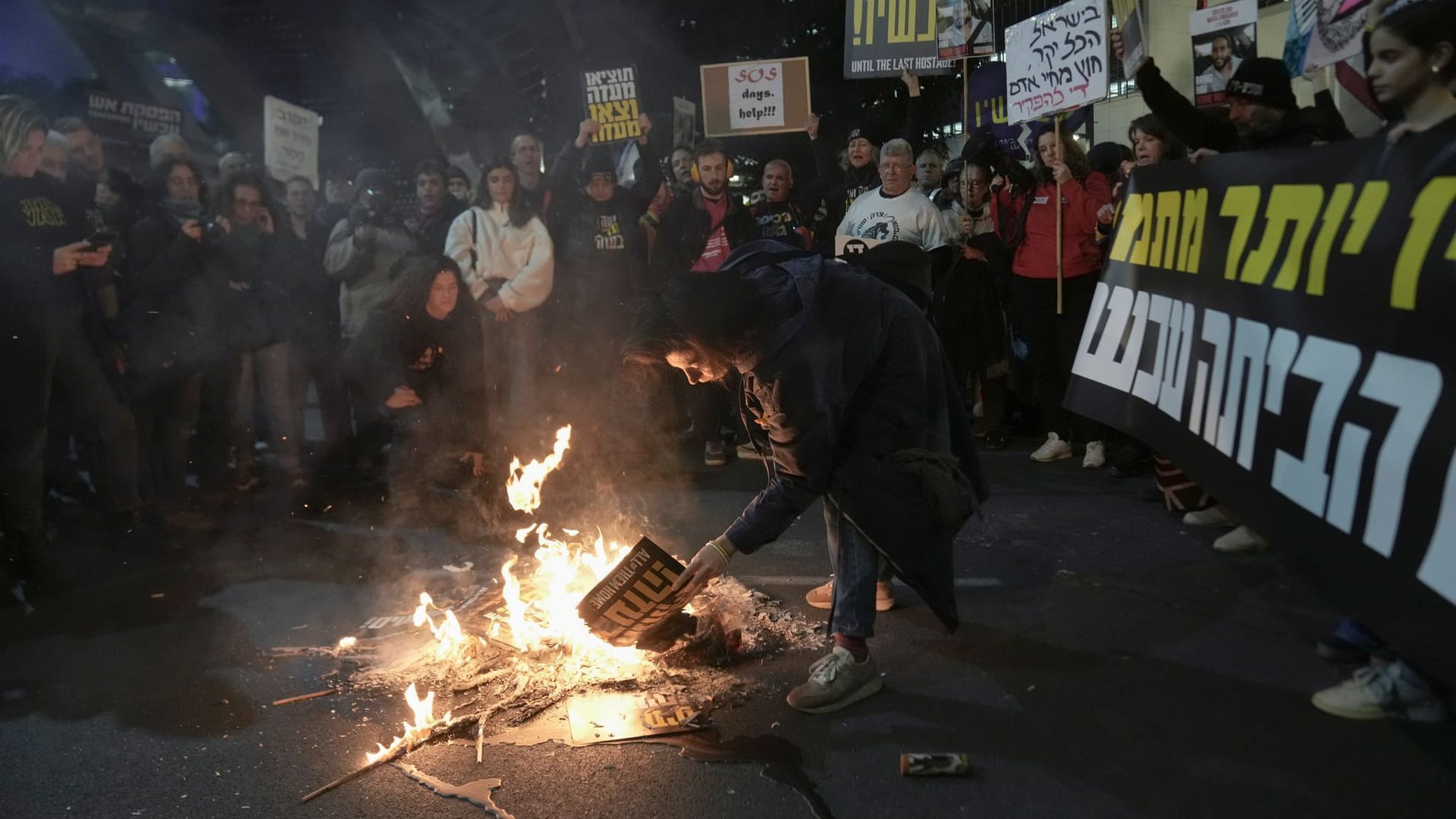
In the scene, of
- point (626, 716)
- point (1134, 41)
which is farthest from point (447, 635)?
point (1134, 41)

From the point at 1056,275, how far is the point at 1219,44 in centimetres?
222

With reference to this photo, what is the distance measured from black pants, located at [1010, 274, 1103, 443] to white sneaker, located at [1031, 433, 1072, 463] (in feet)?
0.31

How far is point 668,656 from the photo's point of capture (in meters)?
3.95

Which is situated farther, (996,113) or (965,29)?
(996,113)

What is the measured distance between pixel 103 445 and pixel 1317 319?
6031 mm

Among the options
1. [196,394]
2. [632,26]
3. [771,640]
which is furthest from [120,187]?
[632,26]

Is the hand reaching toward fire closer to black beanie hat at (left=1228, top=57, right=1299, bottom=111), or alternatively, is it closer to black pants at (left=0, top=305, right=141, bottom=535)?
Answer: black beanie hat at (left=1228, top=57, right=1299, bottom=111)

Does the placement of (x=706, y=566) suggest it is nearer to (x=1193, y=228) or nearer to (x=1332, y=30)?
(x=1193, y=228)

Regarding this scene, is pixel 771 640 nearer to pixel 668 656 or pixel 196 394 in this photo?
pixel 668 656

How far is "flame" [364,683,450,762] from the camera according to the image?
→ 335cm

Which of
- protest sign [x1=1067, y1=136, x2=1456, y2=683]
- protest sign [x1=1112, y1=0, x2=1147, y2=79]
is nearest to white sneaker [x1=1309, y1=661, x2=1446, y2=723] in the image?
protest sign [x1=1067, y1=136, x2=1456, y2=683]

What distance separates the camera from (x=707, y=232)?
779cm

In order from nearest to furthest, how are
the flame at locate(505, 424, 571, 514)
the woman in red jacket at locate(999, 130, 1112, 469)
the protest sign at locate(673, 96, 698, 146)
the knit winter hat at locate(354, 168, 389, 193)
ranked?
the flame at locate(505, 424, 571, 514) < the woman in red jacket at locate(999, 130, 1112, 469) < the knit winter hat at locate(354, 168, 389, 193) < the protest sign at locate(673, 96, 698, 146)

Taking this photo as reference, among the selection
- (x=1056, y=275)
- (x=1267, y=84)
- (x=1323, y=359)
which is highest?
(x=1267, y=84)
